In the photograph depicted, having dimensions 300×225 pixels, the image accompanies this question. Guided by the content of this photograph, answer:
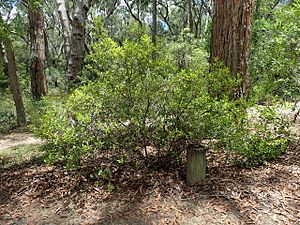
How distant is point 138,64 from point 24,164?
285cm

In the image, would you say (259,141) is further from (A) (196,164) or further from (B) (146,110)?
(B) (146,110)

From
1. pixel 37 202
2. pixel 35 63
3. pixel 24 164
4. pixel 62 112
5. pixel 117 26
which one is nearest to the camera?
pixel 37 202

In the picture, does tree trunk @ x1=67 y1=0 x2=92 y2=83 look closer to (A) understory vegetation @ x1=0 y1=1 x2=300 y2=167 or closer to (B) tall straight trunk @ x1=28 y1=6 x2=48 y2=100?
(A) understory vegetation @ x1=0 y1=1 x2=300 y2=167

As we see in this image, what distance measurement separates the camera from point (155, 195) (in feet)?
9.46

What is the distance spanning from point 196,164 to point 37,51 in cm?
662

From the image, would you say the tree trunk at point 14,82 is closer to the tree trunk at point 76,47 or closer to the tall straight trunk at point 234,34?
the tree trunk at point 76,47

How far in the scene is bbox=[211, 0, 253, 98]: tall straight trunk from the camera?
11.8 ft

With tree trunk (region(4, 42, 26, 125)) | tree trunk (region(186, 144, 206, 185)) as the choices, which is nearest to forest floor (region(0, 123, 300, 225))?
tree trunk (region(186, 144, 206, 185))

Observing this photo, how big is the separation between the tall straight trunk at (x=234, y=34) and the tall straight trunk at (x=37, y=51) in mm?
5680

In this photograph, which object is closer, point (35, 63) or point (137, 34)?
point (137, 34)

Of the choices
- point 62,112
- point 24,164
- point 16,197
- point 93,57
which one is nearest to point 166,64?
point 93,57

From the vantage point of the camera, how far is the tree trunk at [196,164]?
2.91m

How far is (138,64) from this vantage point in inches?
109

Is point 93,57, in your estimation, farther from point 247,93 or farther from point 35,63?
point 35,63
